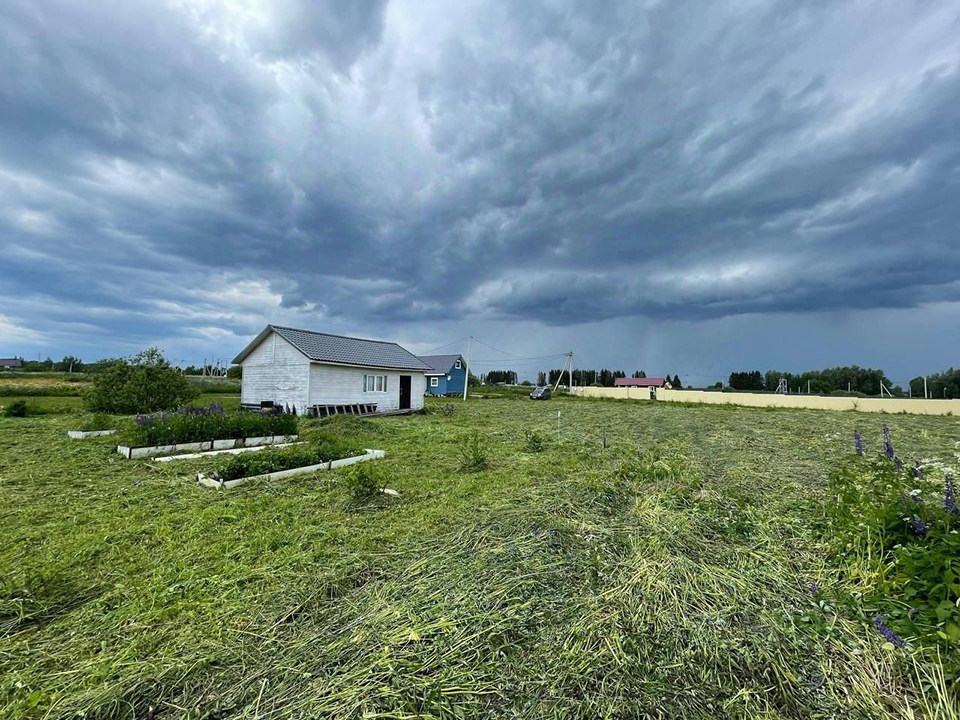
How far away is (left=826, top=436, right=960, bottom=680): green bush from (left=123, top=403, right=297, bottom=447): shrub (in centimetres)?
1108

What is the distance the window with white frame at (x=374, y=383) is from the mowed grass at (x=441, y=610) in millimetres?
14374

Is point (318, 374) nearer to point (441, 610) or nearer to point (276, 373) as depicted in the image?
point (276, 373)

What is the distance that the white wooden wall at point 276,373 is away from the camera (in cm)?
1733

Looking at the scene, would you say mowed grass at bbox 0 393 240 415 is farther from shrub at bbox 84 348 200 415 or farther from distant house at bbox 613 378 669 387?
distant house at bbox 613 378 669 387

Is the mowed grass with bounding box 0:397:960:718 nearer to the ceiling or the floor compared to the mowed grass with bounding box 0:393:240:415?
nearer to the floor

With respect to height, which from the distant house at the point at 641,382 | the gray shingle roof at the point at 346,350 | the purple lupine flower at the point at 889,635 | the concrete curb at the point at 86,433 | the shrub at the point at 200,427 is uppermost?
the gray shingle roof at the point at 346,350

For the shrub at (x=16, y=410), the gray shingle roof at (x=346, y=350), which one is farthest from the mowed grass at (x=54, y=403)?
the gray shingle roof at (x=346, y=350)

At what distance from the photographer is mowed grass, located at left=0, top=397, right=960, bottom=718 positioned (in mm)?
2084

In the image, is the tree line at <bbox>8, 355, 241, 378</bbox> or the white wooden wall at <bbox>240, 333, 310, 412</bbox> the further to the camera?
the tree line at <bbox>8, 355, 241, 378</bbox>

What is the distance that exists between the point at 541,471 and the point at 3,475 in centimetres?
853

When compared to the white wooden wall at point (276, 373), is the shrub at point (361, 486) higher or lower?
lower

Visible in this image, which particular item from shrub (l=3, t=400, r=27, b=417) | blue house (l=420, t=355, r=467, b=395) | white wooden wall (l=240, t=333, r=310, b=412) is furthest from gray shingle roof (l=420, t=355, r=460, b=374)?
shrub (l=3, t=400, r=27, b=417)

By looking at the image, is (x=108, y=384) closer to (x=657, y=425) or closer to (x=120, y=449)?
(x=120, y=449)

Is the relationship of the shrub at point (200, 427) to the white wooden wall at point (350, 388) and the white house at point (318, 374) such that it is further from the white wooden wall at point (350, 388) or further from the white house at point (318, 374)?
the white wooden wall at point (350, 388)
